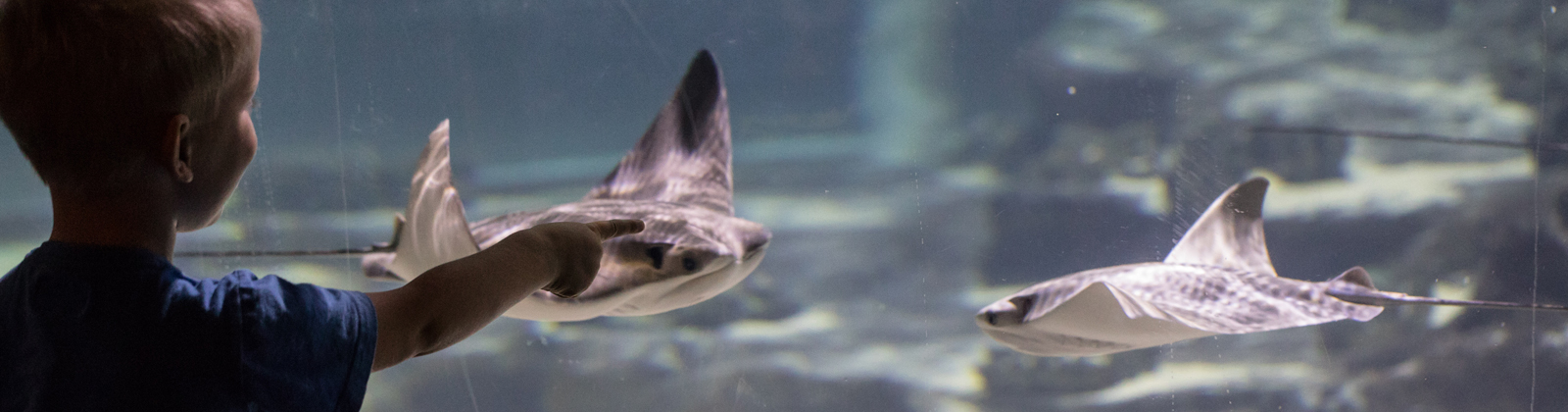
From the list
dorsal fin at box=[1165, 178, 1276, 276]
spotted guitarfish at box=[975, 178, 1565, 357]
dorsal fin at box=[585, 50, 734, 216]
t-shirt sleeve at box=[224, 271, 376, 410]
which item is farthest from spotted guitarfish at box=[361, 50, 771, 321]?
dorsal fin at box=[1165, 178, 1276, 276]

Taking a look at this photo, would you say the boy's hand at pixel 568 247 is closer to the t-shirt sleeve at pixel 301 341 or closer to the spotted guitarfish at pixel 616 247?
the t-shirt sleeve at pixel 301 341

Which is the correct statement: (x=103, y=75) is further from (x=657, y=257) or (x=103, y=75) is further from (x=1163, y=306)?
(x=1163, y=306)

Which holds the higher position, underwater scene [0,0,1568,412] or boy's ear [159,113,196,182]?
boy's ear [159,113,196,182]

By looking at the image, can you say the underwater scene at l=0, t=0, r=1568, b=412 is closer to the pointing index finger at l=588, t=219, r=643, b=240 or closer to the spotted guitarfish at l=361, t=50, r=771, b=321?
the spotted guitarfish at l=361, t=50, r=771, b=321

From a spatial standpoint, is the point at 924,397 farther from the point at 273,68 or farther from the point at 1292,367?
the point at 273,68

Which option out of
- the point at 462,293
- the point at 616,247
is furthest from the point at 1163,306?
the point at 462,293

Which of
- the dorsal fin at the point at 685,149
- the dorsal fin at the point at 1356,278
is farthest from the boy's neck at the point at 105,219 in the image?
the dorsal fin at the point at 1356,278
